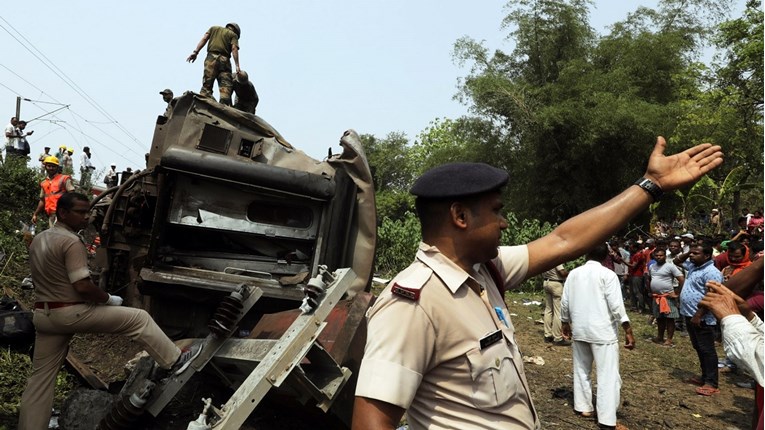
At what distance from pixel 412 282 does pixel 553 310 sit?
8.38m

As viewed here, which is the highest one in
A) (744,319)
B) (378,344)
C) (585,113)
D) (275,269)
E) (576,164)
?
(585,113)

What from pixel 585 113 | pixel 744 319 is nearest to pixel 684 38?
pixel 585 113

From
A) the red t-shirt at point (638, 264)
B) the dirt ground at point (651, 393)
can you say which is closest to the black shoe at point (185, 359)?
the dirt ground at point (651, 393)

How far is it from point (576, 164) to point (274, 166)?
765 inches

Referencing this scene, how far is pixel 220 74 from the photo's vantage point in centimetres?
818

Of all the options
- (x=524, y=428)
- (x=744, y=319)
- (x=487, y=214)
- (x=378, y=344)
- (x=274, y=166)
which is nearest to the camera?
(x=378, y=344)

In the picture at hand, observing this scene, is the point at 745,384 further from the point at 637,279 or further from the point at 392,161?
the point at 392,161

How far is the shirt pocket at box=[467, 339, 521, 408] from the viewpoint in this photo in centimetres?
167

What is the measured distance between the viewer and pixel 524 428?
5.63ft

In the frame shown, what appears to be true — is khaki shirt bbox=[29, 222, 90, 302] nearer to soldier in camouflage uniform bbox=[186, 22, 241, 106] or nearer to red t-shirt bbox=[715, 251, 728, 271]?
soldier in camouflage uniform bbox=[186, 22, 241, 106]

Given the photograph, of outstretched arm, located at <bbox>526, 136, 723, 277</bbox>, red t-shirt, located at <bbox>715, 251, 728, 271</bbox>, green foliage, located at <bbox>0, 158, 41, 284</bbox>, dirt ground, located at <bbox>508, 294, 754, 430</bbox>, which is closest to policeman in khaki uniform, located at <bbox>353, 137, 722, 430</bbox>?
outstretched arm, located at <bbox>526, 136, 723, 277</bbox>

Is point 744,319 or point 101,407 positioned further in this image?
point 101,407

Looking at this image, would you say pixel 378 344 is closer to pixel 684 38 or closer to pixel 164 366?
pixel 164 366

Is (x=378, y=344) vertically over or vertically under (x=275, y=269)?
over
